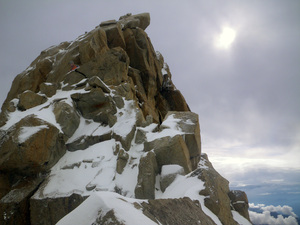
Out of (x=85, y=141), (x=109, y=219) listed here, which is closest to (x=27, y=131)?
(x=85, y=141)

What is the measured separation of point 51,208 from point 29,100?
10.7 meters

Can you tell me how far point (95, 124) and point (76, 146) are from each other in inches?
105

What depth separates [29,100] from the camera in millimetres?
17844

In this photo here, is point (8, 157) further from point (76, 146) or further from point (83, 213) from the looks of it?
point (83, 213)

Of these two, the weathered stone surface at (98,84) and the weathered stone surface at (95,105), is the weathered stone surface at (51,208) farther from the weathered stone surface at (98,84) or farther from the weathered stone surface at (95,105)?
the weathered stone surface at (98,84)

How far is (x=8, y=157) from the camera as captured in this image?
12.3 m

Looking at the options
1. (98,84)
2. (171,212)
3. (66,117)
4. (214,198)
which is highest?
(98,84)

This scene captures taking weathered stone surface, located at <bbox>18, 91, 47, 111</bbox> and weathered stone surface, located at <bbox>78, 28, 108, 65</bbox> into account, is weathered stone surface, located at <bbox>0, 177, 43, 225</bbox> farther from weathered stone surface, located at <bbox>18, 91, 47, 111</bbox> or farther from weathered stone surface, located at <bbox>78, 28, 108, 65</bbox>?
weathered stone surface, located at <bbox>78, 28, 108, 65</bbox>

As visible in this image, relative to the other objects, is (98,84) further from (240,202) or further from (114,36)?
(240,202)

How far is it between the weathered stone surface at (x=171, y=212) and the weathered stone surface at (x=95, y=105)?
1207 cm

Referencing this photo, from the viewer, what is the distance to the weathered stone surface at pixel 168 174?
1207 cm

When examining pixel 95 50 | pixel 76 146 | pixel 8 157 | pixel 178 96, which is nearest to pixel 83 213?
pixel 8 157

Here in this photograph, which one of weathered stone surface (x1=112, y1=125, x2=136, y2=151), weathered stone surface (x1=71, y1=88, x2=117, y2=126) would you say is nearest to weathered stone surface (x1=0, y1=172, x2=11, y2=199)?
weathered stone surface (x1=71, y1=88, x2=117, y2=126)

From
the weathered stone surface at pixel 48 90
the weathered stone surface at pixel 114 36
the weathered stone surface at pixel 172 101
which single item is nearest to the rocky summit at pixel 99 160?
the weathered stone surface at pixel 48 90
